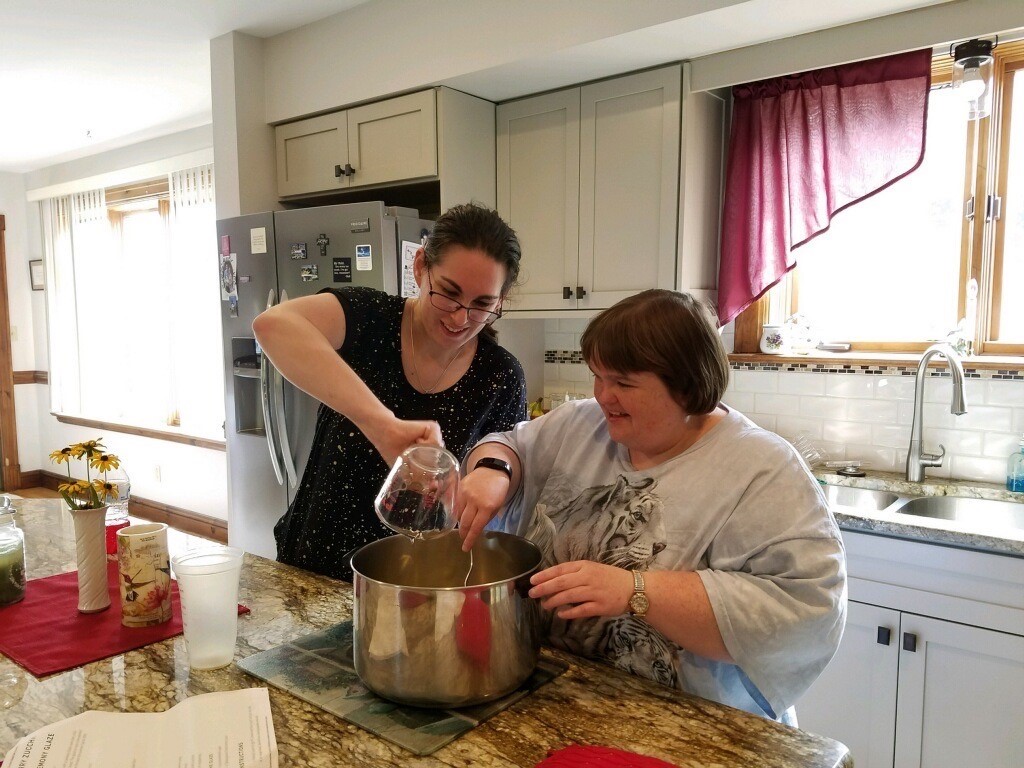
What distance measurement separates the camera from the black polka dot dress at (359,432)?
147cm

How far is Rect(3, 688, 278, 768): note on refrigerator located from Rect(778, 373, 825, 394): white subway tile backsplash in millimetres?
2181

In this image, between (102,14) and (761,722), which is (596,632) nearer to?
(761,722)

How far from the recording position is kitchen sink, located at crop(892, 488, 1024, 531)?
2131 millimetres

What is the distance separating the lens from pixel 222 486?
4.68 m

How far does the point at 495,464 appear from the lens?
123 cm

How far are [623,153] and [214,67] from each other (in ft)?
6.18

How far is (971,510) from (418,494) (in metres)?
1.93

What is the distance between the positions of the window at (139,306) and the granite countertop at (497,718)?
3.80 m

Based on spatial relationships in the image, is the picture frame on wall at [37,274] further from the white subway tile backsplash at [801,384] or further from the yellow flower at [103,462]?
the white subway tile backsplash at [801,384]

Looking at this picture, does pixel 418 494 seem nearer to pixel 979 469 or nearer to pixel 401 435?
pixel 401 435

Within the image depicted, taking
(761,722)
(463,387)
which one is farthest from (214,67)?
(761,722)

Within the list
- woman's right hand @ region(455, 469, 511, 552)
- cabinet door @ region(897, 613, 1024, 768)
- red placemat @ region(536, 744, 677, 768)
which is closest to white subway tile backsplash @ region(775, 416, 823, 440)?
cabinet door @ region(897, 613, 1024, 768)

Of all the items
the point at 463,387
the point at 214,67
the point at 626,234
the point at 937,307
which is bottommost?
the point at 463,387

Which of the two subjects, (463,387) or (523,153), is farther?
(523,153)
